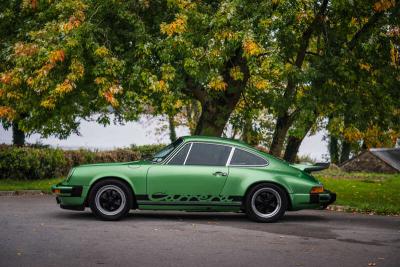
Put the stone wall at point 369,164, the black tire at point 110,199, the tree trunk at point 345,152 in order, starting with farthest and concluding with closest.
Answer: the tree trunk at point 345,152 → the stone wall at point 369,164 → the black tire at point 110,199

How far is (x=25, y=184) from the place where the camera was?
18.7 meters

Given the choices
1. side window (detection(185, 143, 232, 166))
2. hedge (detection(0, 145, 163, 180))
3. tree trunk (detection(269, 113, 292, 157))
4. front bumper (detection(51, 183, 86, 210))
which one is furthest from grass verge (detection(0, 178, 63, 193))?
side window (detection(185, 143, 232, 166))

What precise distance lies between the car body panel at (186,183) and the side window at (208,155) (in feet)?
0.43

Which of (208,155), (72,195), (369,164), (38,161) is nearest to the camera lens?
(72,195)

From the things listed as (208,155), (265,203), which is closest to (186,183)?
(208,155)

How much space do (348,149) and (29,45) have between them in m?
32.6

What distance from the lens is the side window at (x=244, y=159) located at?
11.8 meters

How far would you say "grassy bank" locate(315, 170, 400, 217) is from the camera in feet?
47.8

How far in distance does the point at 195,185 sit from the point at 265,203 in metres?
1.25

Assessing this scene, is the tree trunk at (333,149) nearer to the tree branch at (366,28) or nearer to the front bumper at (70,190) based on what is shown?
the tree branch at (366,28)

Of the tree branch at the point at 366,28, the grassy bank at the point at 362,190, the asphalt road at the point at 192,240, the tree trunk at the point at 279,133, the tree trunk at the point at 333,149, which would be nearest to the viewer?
the asphalt road at the point at 192,240

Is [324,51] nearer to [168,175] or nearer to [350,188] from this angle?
[350,188]

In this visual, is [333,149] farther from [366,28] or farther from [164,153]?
[164,153]

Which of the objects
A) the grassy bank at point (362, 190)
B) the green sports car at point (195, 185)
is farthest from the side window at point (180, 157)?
the grassy bank at point (362, 190)
